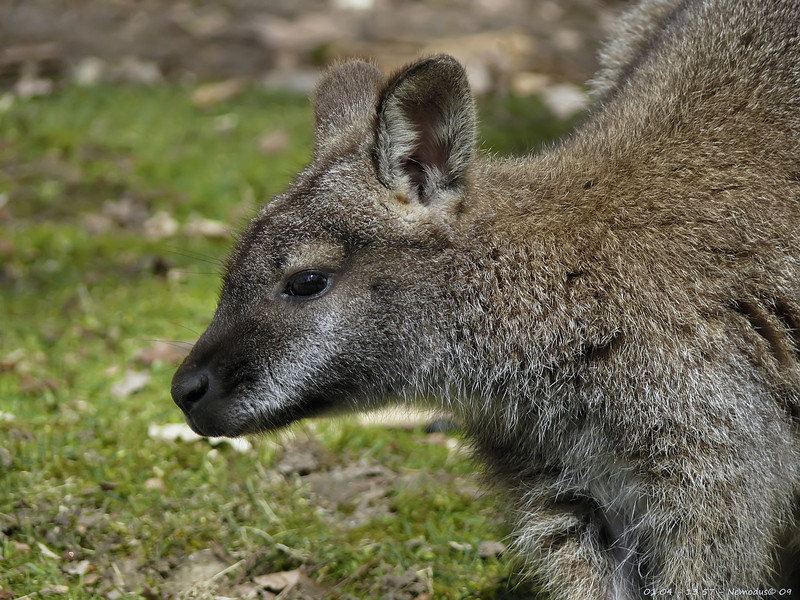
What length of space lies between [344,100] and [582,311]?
129cm

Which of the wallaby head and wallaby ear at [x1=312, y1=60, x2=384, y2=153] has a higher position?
wallaby ear at [x1=312, y1=60, x2=384, y2=153]

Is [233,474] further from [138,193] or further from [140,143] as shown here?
[140,143]

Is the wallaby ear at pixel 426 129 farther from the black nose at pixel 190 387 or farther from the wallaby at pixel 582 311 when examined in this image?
the black nose at pixel 190 387

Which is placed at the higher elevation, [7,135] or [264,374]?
[264,374]

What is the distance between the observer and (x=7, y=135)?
329 inches

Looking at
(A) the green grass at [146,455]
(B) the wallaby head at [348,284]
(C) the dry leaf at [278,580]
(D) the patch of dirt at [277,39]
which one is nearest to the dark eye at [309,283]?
(B) the wallaby head at [348,284]

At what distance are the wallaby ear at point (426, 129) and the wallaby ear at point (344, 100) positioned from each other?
0.22 metres

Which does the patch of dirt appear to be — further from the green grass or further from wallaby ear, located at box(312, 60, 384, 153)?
wallaby ear, located at box(312, 60, 384, 153)

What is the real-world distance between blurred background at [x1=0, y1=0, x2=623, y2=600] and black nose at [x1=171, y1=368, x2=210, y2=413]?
49 cm

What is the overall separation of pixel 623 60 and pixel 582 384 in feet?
7.34

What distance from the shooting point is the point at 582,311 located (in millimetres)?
3457

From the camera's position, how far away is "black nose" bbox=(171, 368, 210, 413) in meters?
3.64

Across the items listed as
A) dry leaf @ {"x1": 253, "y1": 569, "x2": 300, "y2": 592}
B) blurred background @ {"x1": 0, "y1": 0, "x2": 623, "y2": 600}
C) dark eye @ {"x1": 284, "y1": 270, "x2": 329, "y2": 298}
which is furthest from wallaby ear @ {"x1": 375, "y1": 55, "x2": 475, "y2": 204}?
dry leaf @ {"x1": 253, "y1": 569, "x2": 300, "y2": 592}

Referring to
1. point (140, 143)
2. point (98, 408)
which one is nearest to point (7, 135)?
point (140, 143)
